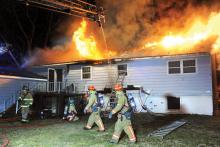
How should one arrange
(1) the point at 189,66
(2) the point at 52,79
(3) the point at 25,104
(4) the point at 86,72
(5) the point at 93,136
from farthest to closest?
(2) the point at 52,79 < (4) the point at 86,72 < (1) the point at 189,66 < (3) the point at 25,104 < (5) the point at 93,136

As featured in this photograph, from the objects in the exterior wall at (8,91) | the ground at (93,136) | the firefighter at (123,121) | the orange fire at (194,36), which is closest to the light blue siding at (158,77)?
the orange fire at (194,36)

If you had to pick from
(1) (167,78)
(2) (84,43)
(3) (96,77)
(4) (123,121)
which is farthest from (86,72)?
(4) (123,121)

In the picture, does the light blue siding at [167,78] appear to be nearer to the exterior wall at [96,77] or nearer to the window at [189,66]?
the window at [189,66]

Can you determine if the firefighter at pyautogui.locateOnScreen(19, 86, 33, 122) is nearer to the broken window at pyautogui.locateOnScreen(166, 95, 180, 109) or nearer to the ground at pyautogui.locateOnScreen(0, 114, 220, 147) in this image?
the ground at pyautogui.locateOnScreen(0, 114, 220, 147)

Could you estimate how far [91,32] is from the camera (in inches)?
967

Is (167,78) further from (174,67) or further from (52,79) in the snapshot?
(52,79)

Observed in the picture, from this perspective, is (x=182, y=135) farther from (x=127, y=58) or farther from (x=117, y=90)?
(x=127, y=58)

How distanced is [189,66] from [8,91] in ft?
39.0

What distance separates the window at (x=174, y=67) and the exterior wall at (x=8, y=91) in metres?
10.1

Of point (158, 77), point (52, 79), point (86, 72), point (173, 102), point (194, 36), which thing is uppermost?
point (194, 36)

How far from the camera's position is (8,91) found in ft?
61.2

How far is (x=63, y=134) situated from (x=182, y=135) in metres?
4.55

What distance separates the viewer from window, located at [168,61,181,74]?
18.6m

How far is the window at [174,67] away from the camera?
1858 cm
